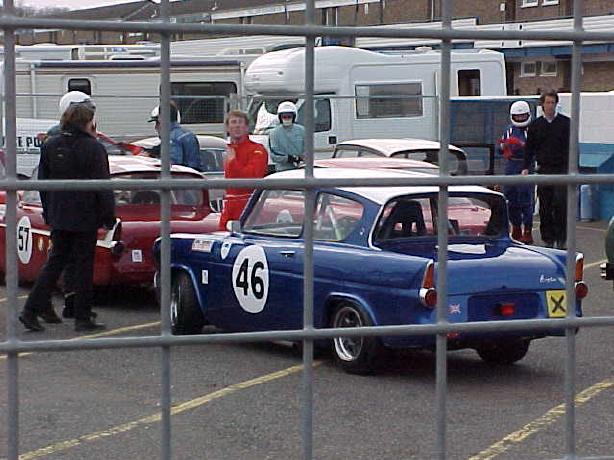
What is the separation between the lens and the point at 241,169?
301cm

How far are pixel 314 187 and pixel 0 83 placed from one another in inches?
28.3

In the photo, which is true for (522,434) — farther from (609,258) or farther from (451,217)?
(609,258)

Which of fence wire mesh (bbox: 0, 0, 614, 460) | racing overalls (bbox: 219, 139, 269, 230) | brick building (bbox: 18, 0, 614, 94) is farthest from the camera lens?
racing overalls (bbox: 219, 139, 269, 230)

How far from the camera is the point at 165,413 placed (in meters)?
2.34

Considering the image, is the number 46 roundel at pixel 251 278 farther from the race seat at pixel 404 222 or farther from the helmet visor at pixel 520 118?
the helmet visor at pixel 520 118

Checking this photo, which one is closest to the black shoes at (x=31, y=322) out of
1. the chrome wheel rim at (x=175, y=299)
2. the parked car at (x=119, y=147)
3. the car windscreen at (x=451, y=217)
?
the chrome wheel rim at (x=175, y=299)

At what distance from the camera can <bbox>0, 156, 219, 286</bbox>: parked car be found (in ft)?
9.52

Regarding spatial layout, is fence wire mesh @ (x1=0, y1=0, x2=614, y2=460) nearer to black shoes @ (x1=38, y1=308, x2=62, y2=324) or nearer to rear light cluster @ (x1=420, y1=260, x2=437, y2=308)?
black shoes @ (x1=38, y1=308, x2=62, y2=324)

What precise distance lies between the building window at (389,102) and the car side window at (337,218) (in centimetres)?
67

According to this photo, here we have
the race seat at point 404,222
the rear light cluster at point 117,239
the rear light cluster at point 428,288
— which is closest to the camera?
the rear light cluster at point 117,239

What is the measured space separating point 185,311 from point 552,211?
3.66 feet

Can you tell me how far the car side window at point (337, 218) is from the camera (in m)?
3.72

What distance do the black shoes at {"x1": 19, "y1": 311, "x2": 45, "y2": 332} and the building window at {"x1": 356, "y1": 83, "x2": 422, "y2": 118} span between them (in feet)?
7.45

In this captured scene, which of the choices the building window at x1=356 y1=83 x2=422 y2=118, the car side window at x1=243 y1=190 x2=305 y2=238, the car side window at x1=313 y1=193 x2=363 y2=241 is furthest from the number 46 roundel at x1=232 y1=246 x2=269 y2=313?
the building window at x1=356 y1=83 x2=422 y2=118
